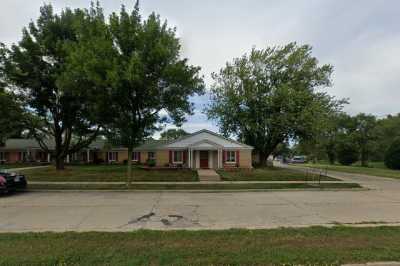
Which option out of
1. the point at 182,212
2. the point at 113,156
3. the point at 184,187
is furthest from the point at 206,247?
the point at 113,156

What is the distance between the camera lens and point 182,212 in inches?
316

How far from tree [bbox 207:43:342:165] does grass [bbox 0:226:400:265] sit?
20.8 metres

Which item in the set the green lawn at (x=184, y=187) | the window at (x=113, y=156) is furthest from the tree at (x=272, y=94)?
the window at (x=113, y=156)

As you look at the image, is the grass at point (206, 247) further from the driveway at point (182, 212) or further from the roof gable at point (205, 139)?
the roof gable at point (205, 139)

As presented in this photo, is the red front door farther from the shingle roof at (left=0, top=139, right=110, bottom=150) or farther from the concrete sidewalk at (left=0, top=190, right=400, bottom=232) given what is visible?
the shingle roof at (left=0, top=139, right=110, bottom=150)

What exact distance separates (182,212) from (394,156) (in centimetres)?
3718

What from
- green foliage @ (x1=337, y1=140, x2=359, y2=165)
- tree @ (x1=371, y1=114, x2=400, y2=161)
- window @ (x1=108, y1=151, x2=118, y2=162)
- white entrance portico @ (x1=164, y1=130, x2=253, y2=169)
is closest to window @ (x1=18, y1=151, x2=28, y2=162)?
window @ (x1=108, y1=151, x2=118, y2=162)

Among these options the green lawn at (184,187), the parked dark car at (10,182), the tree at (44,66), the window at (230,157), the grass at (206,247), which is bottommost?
the green lawn at (184,187)

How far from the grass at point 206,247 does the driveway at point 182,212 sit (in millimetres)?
912

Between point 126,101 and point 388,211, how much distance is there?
12.2 metres

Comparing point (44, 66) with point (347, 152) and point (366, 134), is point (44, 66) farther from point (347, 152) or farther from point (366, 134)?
point (366, 134)

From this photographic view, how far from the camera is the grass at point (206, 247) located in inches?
159

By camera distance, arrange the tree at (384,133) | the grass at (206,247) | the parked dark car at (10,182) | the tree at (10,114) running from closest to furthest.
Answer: the grass at (206,247) → the parked dark car at (10,182) → the tree at (10,114) → the tree at (384,133)

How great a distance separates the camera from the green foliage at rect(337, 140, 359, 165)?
146 ft
